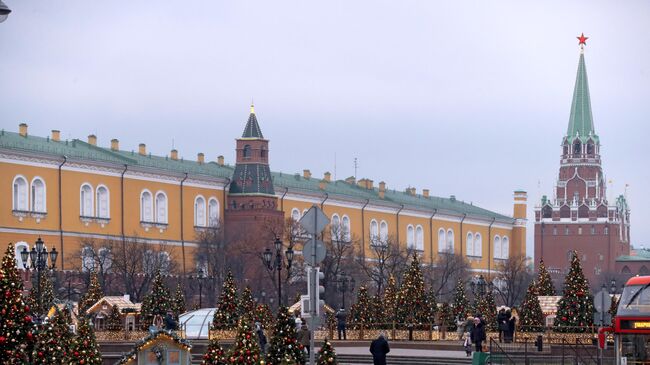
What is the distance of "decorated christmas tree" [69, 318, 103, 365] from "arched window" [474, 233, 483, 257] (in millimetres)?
106417

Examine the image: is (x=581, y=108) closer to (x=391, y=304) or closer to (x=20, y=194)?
(x=20, y=194)

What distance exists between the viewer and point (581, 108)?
151m

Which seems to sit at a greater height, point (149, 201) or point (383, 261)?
point (149, 201)

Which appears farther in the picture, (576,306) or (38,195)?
(38,195)

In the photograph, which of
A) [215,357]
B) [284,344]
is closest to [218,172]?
[284,344]

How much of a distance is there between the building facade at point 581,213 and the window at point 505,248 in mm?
9335

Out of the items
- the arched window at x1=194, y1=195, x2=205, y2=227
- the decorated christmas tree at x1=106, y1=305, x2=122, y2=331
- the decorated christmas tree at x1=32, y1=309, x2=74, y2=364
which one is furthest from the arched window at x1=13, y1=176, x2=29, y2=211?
the decorated christmas tree at x1=32, y1=309, x2=74, y2=364

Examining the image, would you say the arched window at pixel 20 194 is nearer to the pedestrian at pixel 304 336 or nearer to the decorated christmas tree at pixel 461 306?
the decorated christmas tree at pixel 461 306

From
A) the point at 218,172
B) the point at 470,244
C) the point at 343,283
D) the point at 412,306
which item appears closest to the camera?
the point at 412,306

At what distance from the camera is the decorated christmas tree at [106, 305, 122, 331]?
48.1 m

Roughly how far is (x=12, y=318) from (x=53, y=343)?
132 inches

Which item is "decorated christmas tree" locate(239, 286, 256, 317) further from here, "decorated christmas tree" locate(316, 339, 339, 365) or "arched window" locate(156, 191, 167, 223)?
"arched window" locate(156, 191, 167, 223)

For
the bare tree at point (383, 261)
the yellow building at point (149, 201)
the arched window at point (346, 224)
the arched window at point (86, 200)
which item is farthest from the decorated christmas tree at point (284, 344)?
the arched window at point (346, 224)

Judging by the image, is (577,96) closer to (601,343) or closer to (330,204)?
(330,204)
